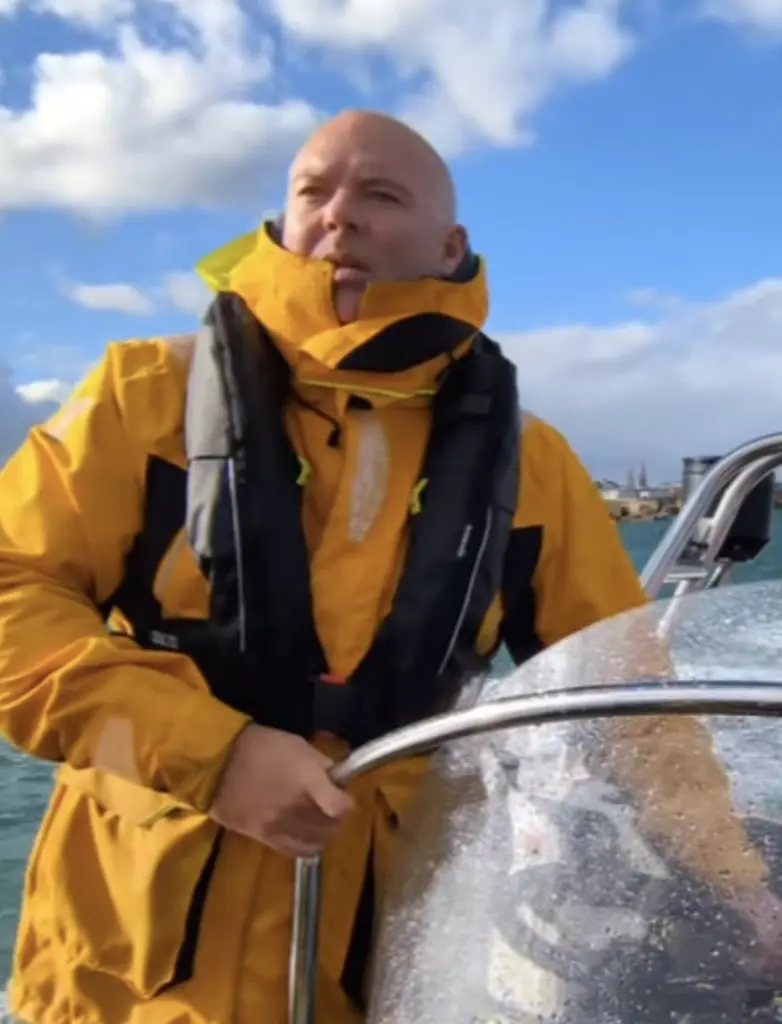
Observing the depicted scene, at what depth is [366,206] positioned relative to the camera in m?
1.98

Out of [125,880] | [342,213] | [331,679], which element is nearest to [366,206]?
[342,213]

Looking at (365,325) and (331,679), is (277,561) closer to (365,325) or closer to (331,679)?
(331,679)

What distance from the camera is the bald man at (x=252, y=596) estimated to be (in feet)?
5.24

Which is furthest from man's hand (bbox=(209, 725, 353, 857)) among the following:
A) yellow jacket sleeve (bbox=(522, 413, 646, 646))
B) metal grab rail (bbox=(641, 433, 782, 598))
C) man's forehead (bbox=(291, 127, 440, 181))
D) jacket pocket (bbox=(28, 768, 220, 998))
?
metal grab rail (bbox=(641, 433, 782, 598))

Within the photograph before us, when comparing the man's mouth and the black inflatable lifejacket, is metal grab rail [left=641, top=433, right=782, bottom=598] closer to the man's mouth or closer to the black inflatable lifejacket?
the black inflatable lifejacket

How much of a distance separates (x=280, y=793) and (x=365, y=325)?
0.69 meters

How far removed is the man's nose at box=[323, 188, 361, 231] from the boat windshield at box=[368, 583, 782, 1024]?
815 mm

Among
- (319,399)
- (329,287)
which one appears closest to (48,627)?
(319,399)

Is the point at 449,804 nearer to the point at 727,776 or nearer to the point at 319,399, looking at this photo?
the point at 727,776

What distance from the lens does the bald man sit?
1596 mm

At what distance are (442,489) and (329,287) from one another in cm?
35

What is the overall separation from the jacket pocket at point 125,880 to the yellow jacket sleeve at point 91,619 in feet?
0.37

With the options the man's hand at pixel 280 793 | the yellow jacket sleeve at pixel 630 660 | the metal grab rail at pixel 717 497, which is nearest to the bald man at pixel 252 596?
the man's hand at pixel 280 793

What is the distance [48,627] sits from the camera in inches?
63.9
